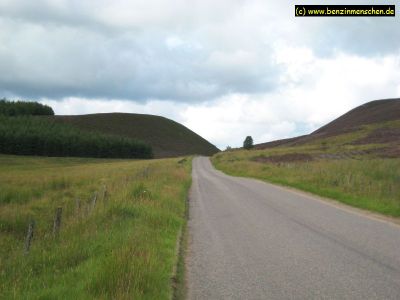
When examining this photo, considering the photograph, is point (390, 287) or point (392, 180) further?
point (392, 180)

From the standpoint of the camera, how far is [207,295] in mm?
7703

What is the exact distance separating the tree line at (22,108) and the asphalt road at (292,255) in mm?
170989

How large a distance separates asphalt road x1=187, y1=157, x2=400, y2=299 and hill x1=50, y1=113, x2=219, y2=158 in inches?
5505

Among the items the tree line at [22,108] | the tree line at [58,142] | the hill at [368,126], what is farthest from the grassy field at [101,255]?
the tree line at [22,108]

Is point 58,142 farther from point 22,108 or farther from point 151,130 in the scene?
point 22,108

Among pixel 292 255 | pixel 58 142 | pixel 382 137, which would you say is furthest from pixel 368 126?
pixel 292 255

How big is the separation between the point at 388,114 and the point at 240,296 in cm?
12334

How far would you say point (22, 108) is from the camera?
185375 mm

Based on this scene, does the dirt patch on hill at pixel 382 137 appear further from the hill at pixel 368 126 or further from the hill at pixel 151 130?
the hill at pixel 151 130

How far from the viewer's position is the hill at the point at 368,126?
8850 cm

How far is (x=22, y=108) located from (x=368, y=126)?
127658mm

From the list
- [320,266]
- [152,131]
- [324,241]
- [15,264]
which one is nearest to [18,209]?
[15,264]

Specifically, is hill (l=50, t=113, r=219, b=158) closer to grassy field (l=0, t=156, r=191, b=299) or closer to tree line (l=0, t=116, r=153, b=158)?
tree line (l=0, t=116, r=153, b=158)

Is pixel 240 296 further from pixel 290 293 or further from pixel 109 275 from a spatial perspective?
pixel 109 275
